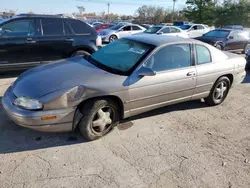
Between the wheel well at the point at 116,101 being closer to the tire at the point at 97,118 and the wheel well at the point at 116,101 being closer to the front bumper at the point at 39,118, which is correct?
the tire at the point at 97,118

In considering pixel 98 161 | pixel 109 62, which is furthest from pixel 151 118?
pixel 98 161

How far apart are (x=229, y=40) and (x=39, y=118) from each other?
11.3m

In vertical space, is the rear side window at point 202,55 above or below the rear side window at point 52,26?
below

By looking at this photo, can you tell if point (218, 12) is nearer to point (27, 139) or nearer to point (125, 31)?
point (125, 31)

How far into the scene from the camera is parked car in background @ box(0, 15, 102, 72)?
5682 millimetres

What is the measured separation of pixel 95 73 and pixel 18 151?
148cm

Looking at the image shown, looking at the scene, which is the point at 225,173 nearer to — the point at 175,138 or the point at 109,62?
the point at 175,138

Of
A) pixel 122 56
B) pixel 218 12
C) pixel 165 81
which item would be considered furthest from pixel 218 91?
pixel 218 12

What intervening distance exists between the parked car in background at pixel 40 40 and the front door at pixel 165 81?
11.1ft

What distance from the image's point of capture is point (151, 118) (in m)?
4.11

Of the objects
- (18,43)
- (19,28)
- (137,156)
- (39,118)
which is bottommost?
(137,156)

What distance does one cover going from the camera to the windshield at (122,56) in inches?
139

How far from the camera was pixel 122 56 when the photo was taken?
3.81 metres

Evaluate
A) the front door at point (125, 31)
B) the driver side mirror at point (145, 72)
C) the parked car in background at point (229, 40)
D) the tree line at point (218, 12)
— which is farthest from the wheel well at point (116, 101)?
the tree line at point (218, 12)
